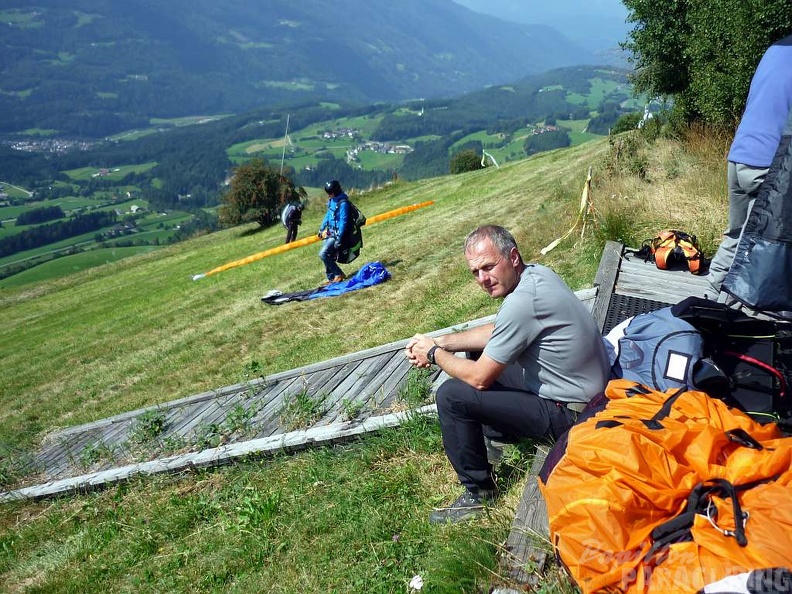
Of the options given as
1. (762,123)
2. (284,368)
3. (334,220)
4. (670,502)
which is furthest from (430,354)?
(334,220)

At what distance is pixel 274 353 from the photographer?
8781 millimetres

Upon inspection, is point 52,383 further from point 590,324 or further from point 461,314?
point 590,324

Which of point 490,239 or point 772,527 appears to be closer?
point 772,527

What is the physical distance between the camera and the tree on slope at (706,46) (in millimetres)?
11227

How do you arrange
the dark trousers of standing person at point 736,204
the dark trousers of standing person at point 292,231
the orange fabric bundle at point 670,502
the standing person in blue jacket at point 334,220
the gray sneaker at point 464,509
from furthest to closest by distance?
the dark trousers of standing person at point 292,231 < the standing person in blue jacket at point 334,220 < the dark trousers of standing person at point 736,204 < the gray sneaker at point 464,509 < the orange fabric bundle at point 670,502

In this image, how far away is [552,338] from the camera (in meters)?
3.02

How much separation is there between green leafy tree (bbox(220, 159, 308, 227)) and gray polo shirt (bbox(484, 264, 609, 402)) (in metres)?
31.8

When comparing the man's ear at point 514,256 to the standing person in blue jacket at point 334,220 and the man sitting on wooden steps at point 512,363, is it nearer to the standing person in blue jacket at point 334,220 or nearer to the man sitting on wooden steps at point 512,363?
the man sitting on wooden steps at point 512,363

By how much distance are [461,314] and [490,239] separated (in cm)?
459

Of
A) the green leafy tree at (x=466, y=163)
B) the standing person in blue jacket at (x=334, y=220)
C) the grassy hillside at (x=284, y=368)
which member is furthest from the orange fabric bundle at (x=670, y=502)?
the green leafy tree at (x=466, y=163)

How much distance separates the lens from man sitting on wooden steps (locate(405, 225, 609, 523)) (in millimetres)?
2998

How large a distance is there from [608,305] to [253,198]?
31408mm

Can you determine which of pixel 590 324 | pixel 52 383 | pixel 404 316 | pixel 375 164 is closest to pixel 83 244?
pixel 375 164

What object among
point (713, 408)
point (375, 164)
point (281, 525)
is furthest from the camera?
point (375, 164)
